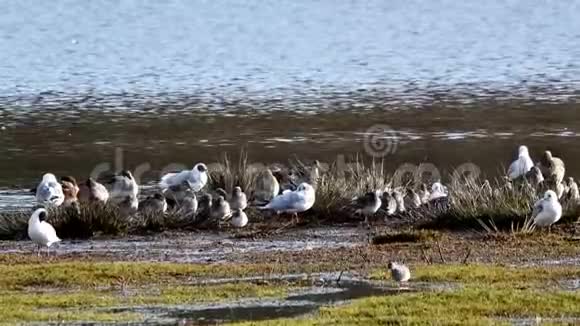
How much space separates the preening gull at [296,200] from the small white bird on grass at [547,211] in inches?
136

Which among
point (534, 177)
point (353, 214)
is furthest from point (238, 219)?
point (534, 177)

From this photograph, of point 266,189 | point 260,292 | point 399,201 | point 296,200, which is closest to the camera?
point 260,292

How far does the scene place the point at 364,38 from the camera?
180 feet

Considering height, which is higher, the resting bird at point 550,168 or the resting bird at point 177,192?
the resting bird at point 550,168

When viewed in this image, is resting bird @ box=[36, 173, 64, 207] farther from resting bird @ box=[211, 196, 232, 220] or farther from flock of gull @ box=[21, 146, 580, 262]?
resting bird @ box=[211, 196, 232, 220]

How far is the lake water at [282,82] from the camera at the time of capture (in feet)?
103

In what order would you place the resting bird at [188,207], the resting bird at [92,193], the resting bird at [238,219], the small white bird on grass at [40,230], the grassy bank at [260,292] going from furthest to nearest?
1. the resting bird at [92,193]
2. the resting bird at [188,207]
3. the resting bird at [238,219]
4. the small white bird on grass at [40,230]
5. the grassy bank at [260,292]

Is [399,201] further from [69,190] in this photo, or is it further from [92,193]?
[69,190]

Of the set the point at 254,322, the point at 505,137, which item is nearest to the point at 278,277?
the point at 254,322

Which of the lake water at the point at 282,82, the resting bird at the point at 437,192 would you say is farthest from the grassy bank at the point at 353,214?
the lake water at the point at 282,82

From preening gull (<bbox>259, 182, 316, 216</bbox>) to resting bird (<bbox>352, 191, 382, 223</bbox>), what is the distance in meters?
0.66

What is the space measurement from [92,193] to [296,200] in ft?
10.6

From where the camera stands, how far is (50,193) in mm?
21688

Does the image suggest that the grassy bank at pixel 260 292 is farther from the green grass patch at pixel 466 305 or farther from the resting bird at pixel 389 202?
the resting bird at pixel 389 202
